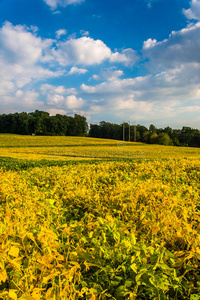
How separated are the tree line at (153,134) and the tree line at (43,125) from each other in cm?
757

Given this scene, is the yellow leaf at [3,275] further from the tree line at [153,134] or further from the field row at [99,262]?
the tree line at [153,134]

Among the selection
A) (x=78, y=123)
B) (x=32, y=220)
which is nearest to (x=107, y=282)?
(x=32, y=220)

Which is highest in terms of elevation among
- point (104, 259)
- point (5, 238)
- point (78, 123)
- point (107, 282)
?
point (78, 123)

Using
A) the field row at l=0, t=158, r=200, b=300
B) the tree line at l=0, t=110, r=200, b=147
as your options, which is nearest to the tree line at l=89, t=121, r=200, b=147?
the tree line at l=0, t=110, r=200, b=147

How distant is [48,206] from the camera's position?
2.75 metres

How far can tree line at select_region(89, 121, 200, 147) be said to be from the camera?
63.4m

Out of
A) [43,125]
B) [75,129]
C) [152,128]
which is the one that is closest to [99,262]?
[43,125]

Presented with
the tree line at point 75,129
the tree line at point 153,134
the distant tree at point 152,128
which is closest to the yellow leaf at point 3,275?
the tree line at point 153,134

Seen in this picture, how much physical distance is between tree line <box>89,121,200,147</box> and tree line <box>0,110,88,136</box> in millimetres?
7574

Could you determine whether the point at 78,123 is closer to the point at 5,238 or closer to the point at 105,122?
the point at 105,122

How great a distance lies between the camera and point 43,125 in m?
69.1

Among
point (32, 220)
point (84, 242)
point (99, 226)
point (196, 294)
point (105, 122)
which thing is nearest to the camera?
point (196, 294)

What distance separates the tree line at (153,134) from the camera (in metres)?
63.4

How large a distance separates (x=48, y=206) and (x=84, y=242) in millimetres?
1129
